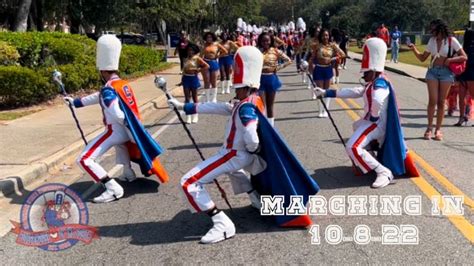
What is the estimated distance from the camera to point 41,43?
48.4ft

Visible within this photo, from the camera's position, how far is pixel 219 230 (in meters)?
4.94

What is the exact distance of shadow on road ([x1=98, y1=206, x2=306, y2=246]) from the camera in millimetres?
5078

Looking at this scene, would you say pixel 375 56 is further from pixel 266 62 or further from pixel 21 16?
pixel 21 16

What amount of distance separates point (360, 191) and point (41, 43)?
11295mm

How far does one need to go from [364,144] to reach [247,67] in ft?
6.97

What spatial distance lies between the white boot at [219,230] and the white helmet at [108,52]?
2.48 m

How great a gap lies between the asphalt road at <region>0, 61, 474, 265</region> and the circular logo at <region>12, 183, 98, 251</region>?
116 millimetres

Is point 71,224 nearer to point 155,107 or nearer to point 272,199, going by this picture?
point 272,199

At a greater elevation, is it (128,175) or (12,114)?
(128,175)

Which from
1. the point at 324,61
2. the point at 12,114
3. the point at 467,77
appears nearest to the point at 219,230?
the point at 467,77

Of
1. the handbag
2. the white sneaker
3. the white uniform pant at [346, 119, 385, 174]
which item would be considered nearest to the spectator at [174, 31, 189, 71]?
the white sneaker

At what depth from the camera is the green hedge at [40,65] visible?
41.9 ft

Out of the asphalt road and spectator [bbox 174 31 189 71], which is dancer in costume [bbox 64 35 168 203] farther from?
spectator [bbox 174 31 189 71]

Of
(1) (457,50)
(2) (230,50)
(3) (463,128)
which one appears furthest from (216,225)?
(2) (230,50)
